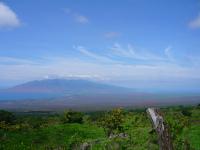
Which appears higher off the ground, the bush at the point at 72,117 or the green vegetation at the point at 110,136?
the bush at the point at 72,117

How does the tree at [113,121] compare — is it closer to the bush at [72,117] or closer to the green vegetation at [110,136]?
the green vegetation at [110,136]

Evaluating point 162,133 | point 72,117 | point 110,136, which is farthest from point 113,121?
point 162,133

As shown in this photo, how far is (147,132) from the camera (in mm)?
20984

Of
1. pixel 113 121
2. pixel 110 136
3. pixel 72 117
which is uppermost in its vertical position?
pixel 72 117

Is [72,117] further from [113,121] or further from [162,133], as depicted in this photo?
[162,133]

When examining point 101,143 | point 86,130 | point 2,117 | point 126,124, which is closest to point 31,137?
point 86,130

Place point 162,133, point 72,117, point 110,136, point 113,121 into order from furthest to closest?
point 72,117, point 113,121, point 110,136, point 162,133

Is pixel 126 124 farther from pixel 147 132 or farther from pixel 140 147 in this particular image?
pixel 140 147

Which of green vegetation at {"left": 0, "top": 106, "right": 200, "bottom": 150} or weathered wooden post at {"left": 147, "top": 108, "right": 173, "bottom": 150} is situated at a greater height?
weathered wooden post at {"left": 147, "top": 108, "right": 173, "bottom": 150}

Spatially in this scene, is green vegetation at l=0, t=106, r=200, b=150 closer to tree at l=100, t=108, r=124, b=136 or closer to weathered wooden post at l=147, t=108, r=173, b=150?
tree at l=100, t=108, r=124, b=136

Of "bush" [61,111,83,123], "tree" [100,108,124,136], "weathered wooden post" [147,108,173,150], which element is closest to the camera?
"weathered wooden post" [147,108,173,150]

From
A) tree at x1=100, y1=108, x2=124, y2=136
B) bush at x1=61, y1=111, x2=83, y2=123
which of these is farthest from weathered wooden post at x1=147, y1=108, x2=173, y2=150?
bush at x1=61, y1=111, x2=83, y2=123

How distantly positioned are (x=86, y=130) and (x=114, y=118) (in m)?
3.77

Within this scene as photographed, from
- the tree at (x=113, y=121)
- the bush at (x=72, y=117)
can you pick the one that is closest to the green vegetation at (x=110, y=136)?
the tree at (x=113, y=121)
